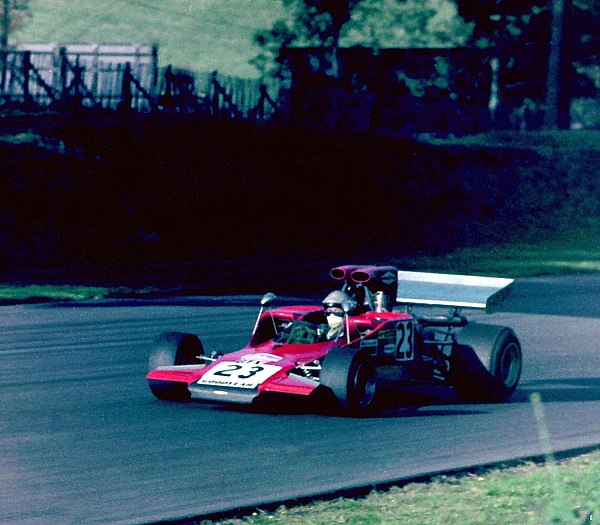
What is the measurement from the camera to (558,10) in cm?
4688

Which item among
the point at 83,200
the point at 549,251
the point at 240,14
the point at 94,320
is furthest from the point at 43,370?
the point at 240,14

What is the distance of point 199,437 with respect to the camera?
407 inches

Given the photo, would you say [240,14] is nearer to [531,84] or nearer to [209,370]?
[531,84]

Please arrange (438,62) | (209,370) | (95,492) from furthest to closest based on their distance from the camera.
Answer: (438,62) → (209,370) → (95,492)

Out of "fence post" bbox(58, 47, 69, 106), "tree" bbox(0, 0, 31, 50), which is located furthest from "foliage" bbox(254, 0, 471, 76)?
"fence post" bbox(58, 47, 69, 106)

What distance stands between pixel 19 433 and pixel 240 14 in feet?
559

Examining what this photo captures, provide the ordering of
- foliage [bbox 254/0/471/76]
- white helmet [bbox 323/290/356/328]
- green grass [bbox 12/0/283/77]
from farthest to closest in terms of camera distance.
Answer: green grass [bbox 12/0/283/77] < foliage [bbox 254/0/471/76] < white helmet [bbox 323/290/356/328]

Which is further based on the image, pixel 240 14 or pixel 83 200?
pixel 240 14

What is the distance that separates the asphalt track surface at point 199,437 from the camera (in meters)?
8.57

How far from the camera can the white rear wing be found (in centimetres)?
1240

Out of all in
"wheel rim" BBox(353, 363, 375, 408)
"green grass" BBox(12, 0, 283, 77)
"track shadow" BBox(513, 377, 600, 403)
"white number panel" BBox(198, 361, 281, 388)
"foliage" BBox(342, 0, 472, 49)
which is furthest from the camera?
"green grass" BBox(12, 0, 283, 77)

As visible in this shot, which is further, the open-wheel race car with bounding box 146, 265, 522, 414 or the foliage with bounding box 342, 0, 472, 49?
the foliage with bounding box 342, 0, 472, 49

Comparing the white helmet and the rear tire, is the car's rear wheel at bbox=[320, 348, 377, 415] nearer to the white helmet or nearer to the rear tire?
the white helmet

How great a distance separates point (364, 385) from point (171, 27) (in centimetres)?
16078
